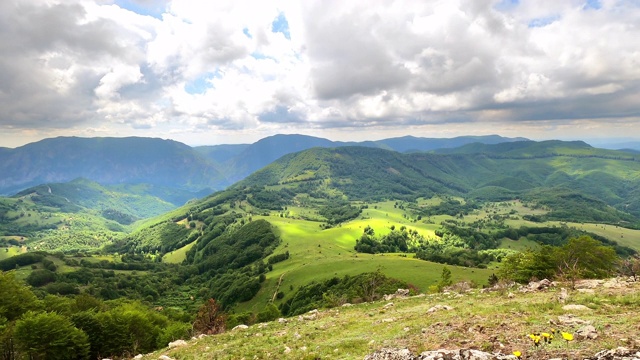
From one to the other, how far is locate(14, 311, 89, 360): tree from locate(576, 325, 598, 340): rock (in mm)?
59697

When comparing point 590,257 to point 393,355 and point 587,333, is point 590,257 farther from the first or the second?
point 393,355

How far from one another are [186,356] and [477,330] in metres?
25.6

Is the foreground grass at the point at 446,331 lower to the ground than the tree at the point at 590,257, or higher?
higher

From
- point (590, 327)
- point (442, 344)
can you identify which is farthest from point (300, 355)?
point (590, 327)

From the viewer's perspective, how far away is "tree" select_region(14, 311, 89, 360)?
4512cm

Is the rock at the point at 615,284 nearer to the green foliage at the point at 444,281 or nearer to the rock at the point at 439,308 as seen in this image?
the rock at the point at 439,308

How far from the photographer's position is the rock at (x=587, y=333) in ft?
56.7

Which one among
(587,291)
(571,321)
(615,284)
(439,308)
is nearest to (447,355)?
(571,321)

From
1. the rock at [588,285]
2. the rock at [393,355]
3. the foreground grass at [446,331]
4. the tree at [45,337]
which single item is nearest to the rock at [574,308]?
the foreground grass at [446,331]

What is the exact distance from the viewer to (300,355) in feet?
80.6

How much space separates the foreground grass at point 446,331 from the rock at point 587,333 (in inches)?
11.1

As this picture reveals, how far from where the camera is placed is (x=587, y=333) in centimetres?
1756

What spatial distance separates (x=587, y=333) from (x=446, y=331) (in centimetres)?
782

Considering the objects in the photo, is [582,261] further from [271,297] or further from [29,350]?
[271,297]
